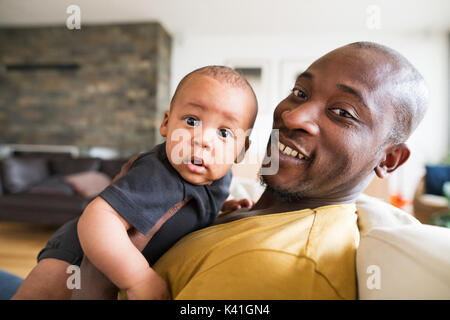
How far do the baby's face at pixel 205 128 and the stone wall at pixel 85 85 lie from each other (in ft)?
16.5

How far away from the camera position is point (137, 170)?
0.66 m

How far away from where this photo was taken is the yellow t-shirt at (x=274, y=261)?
0.49 metres

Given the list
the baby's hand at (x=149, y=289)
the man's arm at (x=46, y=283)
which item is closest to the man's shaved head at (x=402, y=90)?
the baby's hand at (x=149, y=289)

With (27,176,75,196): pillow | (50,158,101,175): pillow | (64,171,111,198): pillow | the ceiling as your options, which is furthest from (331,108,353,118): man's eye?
the ceiling

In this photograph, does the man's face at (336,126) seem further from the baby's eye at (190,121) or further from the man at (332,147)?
the baby's eye at (190,121)

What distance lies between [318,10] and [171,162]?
502 centimetres

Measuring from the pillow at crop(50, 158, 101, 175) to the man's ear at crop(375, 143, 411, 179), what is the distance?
13.7 feet

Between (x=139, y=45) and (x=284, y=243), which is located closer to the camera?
(x=284, y=243)

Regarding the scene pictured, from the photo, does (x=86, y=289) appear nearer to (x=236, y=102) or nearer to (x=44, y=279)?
(x=44, y=279)

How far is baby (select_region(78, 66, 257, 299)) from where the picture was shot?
567 millimetres

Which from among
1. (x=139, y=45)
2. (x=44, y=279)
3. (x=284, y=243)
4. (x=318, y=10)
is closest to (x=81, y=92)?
(x=139, y=45)

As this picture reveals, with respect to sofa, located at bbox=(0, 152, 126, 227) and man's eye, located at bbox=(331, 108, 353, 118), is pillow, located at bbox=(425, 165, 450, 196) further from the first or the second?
sofa, located at bbox=(0, 152, 126, 227)

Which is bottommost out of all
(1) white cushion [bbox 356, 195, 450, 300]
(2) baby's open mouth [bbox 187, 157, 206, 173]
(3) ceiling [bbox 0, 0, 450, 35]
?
(1) white cushion [bbox 356, 195, 450, 300]
